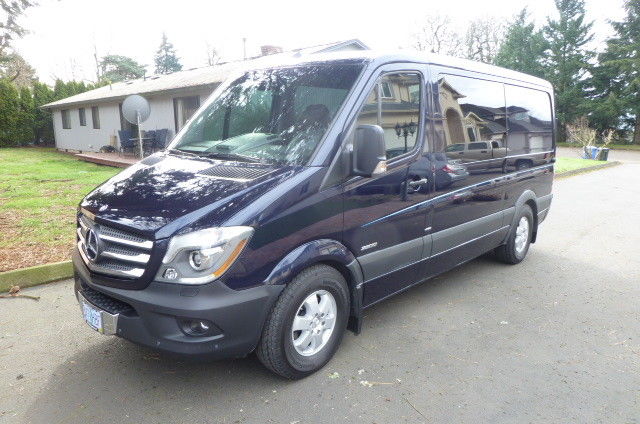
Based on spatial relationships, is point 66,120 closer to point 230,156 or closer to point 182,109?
point 182,109

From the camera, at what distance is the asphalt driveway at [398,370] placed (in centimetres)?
286

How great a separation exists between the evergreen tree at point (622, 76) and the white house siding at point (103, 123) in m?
32.8

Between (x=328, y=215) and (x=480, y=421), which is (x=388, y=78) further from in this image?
(x=480, y=421)

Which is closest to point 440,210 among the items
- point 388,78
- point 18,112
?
point 388,78

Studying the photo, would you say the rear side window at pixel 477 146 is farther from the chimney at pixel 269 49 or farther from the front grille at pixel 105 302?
the chimney at pixel 269 49

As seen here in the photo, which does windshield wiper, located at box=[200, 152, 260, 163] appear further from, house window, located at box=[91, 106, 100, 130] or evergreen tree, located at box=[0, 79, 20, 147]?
evergreen tree, located at box=[0, 79, 20, 147]

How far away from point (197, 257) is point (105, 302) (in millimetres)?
763

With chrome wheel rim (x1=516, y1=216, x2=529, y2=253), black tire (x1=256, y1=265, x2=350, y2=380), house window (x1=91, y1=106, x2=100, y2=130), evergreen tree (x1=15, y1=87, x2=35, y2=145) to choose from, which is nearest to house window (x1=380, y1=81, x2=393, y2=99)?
black tire (x1=256, y1=265, x2=350, y2=380)

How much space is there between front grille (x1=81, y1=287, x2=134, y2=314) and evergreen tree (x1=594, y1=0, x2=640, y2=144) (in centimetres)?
4079

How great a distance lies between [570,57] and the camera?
39375 millimetres

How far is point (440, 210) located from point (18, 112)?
30.6m

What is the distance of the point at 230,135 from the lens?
375 cm

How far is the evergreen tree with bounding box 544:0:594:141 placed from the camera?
38.6 m

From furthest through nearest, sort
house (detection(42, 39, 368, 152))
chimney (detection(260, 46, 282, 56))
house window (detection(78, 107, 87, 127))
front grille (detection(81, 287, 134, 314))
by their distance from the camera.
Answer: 1. house window (detection(78, 107, 87, 127))
2. chimney (detection(260, 46, 282, 56))
3. house (detection(42, 39, 368, 152))
4. front grille (detection(81, 287, 134, 314))
